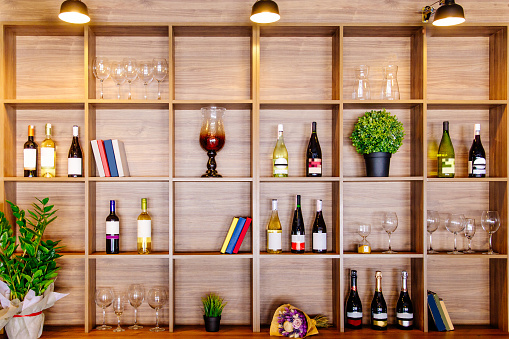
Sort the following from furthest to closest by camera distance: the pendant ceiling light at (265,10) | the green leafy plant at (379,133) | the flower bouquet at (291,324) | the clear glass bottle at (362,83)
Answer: the clear glass bottle at (362,83) → the green leafy plant at (379,133) → the flower bouquet at (291,324) → the pendant ceiling light at (265,10)

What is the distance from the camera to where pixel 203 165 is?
2.51m

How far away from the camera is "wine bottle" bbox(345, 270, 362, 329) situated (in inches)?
93.4

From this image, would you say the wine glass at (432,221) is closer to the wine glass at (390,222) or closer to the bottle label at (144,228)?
the wine glass at (390,222)

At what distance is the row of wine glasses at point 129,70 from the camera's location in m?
2.33

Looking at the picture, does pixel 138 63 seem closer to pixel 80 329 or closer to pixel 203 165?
pixel 203 165

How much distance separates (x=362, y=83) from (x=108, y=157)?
1.43 metres

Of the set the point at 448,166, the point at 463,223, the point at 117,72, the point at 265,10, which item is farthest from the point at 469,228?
the point at 117,72

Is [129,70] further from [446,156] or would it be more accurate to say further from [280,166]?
[446,156]

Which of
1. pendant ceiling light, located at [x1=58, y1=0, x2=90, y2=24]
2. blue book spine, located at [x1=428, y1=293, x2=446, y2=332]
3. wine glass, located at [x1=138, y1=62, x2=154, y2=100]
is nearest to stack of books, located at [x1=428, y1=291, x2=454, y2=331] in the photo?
blue book spine, located at [x1=428, y1=293, x2=446, y2=332]

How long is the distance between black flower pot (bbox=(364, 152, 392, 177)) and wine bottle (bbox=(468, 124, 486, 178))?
47 cm

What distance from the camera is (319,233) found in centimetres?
238

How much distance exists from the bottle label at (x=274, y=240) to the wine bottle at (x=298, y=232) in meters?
0.08

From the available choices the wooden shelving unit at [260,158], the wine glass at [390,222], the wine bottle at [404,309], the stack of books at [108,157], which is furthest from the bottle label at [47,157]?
the wine bottle at [404,309]

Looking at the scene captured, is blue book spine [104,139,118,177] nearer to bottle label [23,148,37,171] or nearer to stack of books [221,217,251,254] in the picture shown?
bottle label [23,148,37,171]
